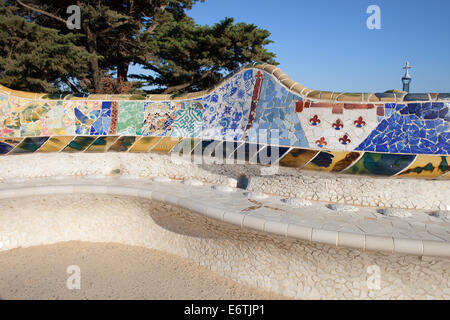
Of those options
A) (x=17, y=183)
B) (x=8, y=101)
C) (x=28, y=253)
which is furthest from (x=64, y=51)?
(x=28, y=253)

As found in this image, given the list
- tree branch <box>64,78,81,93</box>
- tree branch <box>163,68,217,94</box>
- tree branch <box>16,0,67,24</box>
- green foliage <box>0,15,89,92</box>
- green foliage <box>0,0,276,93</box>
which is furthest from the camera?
tree branch <box>163,68,217,94</box>

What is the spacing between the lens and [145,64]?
13.1 metres

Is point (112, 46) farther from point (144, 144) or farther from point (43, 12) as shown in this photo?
point (144, 144)

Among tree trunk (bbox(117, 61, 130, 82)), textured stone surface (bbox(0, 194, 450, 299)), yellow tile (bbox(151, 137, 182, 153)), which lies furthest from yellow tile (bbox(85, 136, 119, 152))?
tree trunk (bbox(117, 61, 130, 82))

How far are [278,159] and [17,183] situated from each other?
382 centimetres

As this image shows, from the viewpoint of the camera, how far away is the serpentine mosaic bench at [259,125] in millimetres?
3480

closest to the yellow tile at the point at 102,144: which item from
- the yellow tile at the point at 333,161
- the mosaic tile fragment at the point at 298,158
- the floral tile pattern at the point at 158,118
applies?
the floral tile pattern at the point at 158,118

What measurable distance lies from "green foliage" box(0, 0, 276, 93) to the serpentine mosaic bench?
2.82 metres

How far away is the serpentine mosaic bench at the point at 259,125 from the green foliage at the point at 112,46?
2818 mm

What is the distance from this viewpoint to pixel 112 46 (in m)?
11.2

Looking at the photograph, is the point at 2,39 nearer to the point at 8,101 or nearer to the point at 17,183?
the point at 8,101

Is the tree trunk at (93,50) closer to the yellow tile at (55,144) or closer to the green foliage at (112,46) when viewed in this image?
the green foliage at (112,46)

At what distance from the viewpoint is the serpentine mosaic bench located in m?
3.48

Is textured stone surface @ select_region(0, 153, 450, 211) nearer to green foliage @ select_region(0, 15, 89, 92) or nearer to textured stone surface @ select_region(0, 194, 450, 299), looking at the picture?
textured stone surface @ select_region(0, 194, 450, 299)
